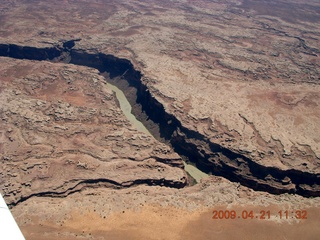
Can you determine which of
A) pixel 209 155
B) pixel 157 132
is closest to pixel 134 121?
pixel 157 132

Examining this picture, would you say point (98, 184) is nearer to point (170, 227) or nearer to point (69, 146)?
point (69, 146)

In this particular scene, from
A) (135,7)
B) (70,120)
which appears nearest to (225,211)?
(70,120)

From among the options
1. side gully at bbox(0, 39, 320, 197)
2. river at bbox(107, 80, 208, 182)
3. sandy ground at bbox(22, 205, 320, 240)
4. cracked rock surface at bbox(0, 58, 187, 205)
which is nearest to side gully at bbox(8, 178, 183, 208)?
cracked rock surface at bbox(0, 58, 187, 205)

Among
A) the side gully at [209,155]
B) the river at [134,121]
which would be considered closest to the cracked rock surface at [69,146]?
the river at [134,121]

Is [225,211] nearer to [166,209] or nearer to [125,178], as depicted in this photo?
[166,209]

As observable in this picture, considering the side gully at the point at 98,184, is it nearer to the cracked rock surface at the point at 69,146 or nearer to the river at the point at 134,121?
the cracked rock surface at the point at 69,146

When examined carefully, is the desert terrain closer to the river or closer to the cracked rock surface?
the cracked rock surface

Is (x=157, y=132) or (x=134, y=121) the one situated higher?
(x=157, y=132)

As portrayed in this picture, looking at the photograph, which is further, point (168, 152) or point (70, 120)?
point (70, 120)
